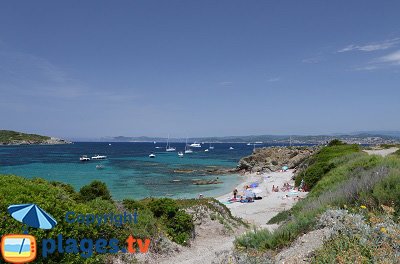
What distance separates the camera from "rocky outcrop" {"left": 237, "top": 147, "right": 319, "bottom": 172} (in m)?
62.0

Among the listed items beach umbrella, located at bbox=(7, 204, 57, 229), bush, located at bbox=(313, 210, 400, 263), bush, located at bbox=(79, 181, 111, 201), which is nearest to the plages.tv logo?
beach umbrella, located at bbox=(7, 204, 57, 229)

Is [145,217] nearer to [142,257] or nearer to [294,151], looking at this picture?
[142,257]

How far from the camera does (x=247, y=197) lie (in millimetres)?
31484

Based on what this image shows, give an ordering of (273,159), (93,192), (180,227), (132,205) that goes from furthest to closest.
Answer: (273,159) < (93,192) < (132,205) < (180,227)

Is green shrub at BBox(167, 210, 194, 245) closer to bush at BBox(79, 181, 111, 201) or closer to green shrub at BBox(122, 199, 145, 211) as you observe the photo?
green shrub at BBox(122, 199, 145, 211)

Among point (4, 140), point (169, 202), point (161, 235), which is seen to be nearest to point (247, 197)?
point (169, 202)

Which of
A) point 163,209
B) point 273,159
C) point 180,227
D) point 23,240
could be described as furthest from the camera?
point 273,159

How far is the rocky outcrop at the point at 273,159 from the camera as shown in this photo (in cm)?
6197

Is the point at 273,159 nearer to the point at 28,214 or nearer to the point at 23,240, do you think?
the point at 28,214

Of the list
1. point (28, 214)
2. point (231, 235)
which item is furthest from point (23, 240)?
point (231, 235)

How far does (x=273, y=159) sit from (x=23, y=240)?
63.8 metres

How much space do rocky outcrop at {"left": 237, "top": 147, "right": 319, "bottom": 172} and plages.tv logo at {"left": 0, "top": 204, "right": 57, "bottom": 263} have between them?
5683 centimetres

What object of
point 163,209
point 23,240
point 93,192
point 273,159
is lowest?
point 273,159

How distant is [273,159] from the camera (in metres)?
67.1
